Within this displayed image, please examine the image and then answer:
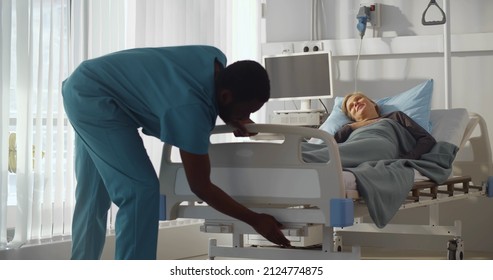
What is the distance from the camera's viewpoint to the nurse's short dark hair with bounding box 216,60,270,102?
8.36ft

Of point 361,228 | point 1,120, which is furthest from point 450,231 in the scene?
point 1,120

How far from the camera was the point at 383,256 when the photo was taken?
486 cm

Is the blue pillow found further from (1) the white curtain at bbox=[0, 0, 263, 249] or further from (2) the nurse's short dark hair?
(2) the nurse's short dark hair

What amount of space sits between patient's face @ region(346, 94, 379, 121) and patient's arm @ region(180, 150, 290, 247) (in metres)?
1.75

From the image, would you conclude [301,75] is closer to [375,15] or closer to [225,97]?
[375,15]

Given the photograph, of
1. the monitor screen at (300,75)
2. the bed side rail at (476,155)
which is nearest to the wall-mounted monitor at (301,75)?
the monitor screen at (300,75)

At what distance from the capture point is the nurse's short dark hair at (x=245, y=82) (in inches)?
100

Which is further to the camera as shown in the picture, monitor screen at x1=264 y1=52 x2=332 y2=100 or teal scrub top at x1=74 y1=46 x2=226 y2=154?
monitor screen at x1=264 y1=52 x2=332 y2=100

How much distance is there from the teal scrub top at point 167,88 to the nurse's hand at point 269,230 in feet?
1.36

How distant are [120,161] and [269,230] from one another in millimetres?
585

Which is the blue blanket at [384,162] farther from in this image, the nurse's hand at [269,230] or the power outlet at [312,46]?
the power outlet at [312,46]

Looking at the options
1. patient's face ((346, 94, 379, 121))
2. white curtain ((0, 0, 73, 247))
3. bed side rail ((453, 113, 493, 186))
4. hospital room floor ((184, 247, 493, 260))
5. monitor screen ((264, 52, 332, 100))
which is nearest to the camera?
white curtain ((0, 0, 73, 247))

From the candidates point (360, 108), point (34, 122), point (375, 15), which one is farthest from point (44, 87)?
point (375, 15)

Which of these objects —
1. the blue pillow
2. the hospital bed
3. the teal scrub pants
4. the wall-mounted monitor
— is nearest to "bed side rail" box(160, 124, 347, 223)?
the hospital bed
